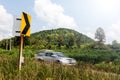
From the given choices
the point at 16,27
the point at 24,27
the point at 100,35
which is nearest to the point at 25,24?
the point at 24,27

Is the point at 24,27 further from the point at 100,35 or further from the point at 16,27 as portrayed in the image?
the point at 100,35

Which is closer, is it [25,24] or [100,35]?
[25,24]

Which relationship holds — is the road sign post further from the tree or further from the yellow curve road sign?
the tree

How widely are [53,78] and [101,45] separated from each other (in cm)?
6953

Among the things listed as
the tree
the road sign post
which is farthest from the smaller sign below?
the tree

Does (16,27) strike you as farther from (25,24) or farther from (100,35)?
(100,35)

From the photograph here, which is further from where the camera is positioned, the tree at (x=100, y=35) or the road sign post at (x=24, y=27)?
the tree at (x=100, y=35)

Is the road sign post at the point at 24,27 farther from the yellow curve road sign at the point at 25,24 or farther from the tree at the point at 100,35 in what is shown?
the tree at the point at 100,35

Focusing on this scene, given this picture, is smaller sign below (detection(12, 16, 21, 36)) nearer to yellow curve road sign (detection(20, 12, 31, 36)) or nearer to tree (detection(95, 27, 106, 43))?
A: yellow curve road sign (detection(20, 12, 31, 36))

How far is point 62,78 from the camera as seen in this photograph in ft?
26.9

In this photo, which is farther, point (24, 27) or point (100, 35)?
point (100, 35)

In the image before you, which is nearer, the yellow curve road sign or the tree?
the yellow curve road sign

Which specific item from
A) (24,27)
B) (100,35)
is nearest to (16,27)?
(24,27)

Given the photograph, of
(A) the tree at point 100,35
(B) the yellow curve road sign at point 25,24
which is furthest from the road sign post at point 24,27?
(A) the tree at point 100,35
